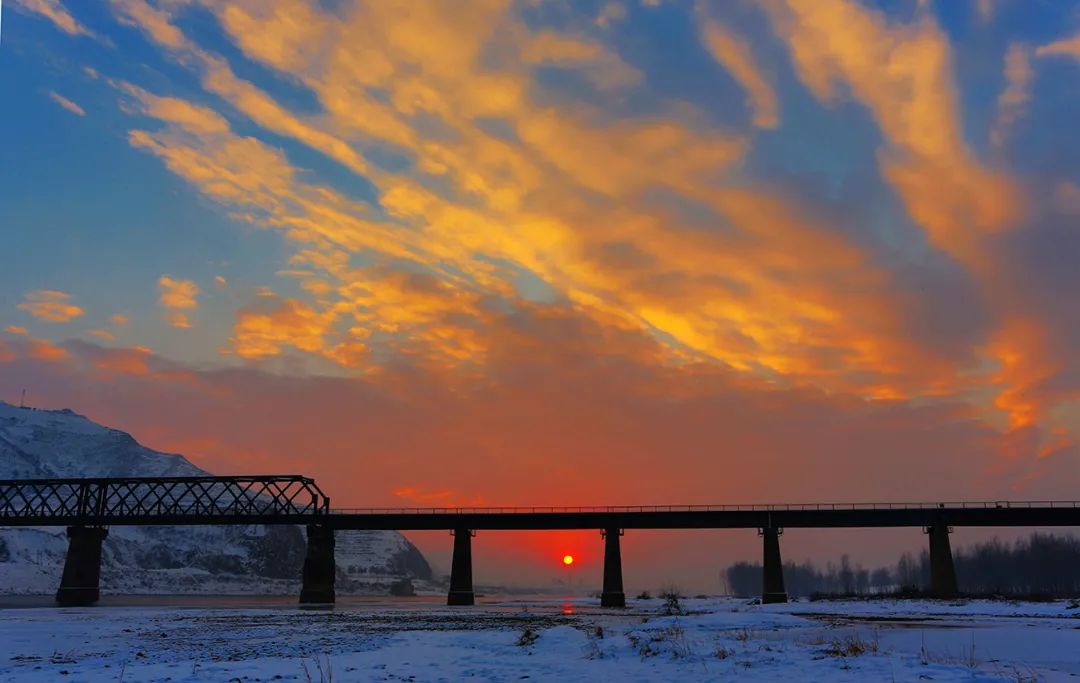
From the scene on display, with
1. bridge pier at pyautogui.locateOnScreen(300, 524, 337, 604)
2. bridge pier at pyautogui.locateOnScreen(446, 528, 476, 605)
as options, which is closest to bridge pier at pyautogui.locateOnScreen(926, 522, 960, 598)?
bridge pier at pyautogui.locateOnScreen(446, 528, 476, 605)

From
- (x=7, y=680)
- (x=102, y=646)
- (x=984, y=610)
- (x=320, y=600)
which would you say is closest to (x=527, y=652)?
Answer: (x=7, y=680)

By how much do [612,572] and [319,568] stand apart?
43254 mm

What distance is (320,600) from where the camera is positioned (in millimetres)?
107188

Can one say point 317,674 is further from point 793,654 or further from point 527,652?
point 793,654

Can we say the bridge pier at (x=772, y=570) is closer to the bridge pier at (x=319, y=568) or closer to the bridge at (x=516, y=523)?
the bridge at (x=516, y=523)

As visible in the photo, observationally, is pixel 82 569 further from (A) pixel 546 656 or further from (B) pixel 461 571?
(A) pixel 546 656

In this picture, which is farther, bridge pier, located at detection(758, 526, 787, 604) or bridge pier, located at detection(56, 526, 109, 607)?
bridge pier, located at detection(56, 526, 109, 607)

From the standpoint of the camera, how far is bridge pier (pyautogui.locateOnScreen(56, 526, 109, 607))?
346 feet

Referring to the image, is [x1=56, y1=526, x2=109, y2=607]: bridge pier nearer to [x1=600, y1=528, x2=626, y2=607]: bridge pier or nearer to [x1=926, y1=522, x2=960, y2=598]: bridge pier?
[x1=600, y1=528, x2=626, y2=607]: bridge pier

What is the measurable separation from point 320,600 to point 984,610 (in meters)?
80.4

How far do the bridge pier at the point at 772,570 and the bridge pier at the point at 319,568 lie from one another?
57.1 m

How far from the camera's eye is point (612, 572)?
98250mm

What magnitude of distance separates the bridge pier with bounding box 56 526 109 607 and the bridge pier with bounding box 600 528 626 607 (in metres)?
66.9

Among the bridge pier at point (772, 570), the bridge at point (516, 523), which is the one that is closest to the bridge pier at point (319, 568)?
the bridge at point (516, 523)
